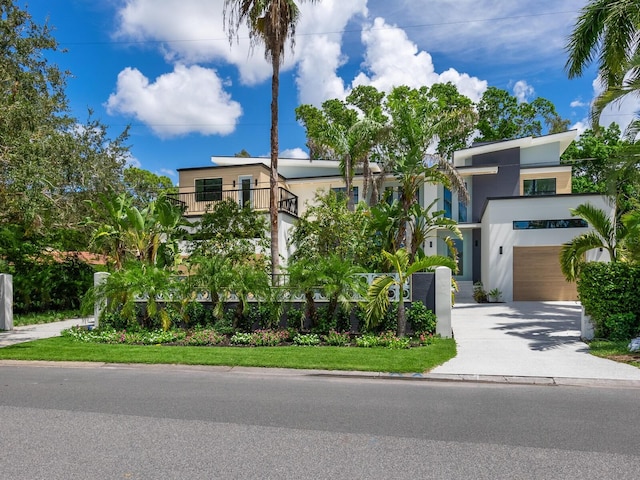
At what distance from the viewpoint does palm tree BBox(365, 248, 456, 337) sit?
11.2 m

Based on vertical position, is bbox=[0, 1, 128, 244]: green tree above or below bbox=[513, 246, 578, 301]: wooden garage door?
above

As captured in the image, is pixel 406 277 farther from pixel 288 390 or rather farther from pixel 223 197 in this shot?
pixel 223 197

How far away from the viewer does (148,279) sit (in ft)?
40.7

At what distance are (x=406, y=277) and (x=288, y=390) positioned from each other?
5.03m

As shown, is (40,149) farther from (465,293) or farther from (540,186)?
(540,186)

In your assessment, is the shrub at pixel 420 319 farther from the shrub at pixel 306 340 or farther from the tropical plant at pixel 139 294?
the tropical plant at pixel 139 294

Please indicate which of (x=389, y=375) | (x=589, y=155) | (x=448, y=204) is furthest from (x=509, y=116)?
(x=389, y=375)

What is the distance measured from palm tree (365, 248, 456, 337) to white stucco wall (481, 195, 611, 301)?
10347 millimetres

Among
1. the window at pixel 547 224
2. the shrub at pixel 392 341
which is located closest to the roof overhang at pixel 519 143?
the window at pixel 547 224

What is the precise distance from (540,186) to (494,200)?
694cm

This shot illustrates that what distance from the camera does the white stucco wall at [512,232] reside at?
20234 mm

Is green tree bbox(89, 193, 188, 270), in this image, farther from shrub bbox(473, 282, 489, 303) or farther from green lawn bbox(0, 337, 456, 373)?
shrub bbox(473, 282, 489, 303)

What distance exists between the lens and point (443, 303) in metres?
11.7

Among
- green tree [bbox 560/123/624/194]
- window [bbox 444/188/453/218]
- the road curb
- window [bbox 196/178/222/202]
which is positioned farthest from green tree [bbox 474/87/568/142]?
the road curb
